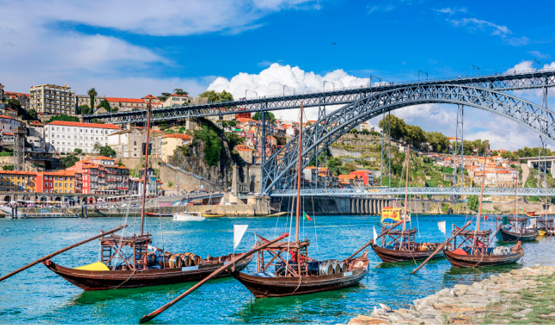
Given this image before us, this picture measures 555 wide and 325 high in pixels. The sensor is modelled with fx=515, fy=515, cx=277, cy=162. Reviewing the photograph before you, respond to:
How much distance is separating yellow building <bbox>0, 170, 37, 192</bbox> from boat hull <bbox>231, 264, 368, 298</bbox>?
5916cm

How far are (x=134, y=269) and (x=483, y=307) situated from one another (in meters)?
11.3

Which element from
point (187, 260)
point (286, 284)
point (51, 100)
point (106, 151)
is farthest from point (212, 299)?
point (51, 100)

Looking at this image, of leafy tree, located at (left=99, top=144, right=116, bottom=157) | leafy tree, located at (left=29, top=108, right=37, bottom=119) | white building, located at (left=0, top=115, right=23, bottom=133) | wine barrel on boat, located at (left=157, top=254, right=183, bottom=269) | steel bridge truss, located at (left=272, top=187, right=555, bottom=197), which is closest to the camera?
wine barrel on boat, located at (left=157, top=254, right=183, bottom=269)

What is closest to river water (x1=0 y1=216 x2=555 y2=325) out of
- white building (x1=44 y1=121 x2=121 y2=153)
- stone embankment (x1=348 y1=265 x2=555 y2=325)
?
stone embankment (x1=348 y1=265 x2=555 y2=325)

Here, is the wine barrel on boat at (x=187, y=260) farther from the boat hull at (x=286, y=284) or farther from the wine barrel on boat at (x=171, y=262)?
the boat hull at (x=286, y=284)

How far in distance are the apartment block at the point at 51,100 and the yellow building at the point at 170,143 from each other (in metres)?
36.9

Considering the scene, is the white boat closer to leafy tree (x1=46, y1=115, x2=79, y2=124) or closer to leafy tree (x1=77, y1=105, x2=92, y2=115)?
leafy tree (x1=46, y1=115, x2=79, y2=124)

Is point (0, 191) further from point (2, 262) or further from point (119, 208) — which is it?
point (2, 262)

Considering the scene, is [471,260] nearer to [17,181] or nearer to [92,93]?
[17,181]

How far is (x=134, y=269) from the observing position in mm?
17906

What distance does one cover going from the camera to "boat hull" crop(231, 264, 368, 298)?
1647 centimetres

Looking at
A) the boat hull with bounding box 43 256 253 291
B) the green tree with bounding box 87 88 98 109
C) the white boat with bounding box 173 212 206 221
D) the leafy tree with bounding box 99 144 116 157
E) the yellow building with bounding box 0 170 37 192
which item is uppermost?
the green tree with bounding box 87 88 98 109

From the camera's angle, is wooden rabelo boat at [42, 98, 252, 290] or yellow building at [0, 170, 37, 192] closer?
wooden rabelo boat at [42, 98, 252, 290]

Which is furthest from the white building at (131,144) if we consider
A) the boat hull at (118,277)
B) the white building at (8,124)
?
the boat hull at (118,277)
